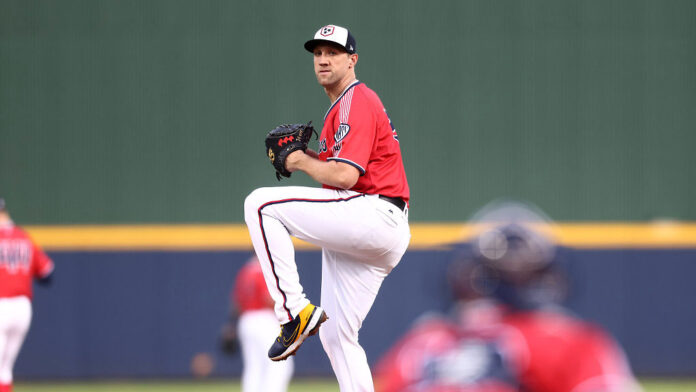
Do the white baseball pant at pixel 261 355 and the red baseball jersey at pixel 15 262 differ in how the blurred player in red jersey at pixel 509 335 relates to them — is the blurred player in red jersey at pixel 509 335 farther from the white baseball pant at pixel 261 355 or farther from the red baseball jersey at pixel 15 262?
the red baseball jersey at pixel 15 262

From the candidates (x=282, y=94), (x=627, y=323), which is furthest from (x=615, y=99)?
(x=282, y=94)

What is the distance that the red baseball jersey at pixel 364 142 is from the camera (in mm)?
4871

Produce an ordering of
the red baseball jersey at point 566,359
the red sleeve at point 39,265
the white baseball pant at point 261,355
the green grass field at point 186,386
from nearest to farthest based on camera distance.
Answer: the red baseball jersey at point 566,359, the white baseball pant at point 261,355, the red sleeve at point 39,265, the green grass field at point 186,386

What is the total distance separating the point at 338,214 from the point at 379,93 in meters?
9.30

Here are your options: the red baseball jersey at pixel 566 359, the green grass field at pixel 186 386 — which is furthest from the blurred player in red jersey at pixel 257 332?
the red baseball jersey at pixel 566 359

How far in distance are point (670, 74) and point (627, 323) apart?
4.04 m

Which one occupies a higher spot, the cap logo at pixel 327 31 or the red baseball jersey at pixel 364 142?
the cap logo at pixel 327 31

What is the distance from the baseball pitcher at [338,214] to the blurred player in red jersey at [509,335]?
7.69ft

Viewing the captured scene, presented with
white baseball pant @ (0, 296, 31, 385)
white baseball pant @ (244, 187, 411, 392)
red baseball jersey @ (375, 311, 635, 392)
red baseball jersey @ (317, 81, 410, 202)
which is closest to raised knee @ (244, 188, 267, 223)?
white baseball pant @ (244, 187, 411, 392)

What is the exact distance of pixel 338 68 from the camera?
16.7ft

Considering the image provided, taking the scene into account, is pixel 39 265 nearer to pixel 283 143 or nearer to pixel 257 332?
pixel 257 332

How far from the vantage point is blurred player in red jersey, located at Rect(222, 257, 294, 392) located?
903 cm

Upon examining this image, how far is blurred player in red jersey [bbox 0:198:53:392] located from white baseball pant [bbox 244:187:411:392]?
5133 mm

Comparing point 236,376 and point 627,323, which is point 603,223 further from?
point 236,376
